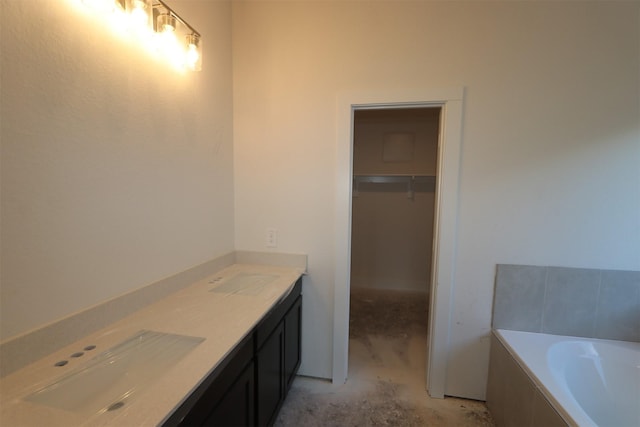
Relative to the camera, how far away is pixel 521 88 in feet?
5.50

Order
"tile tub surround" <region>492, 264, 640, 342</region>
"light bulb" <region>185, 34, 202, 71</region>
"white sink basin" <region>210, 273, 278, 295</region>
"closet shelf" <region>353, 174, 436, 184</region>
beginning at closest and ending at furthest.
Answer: "light bulb" <region>185, 34, 202, 71</region> → "white sink basin" <region>210, 273, 278, 295</region> → "tile tub surround" <region>492, 264, 640, 342</region> → "closet shelf" <region>353, 174, 436, 184</region>

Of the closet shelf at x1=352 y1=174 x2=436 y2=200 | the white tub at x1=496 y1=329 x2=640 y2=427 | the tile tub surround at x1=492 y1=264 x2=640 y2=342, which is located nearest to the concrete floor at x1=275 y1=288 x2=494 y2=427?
the white tub at x1=496 y1=329 x2=640 y2=427

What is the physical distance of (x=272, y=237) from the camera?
6.70ft

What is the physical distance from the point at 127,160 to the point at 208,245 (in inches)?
29.5

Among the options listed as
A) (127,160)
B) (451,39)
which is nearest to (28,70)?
(127,160)

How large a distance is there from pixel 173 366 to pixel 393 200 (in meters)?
3.40

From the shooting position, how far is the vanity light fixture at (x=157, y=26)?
1.06m

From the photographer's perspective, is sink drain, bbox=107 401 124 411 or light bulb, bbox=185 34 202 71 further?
light bulb, bbox=185 34 202 71

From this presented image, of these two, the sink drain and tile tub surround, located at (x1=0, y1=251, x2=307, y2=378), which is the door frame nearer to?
tile tub surround, located at (x1=0, y1=251, x2=307, y2=378)

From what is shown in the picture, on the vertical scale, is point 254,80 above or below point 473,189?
above

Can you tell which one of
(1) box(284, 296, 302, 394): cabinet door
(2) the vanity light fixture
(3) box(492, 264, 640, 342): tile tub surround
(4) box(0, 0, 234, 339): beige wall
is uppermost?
(2) the vanity light fixture

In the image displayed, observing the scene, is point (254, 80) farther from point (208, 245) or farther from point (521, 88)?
point (521, 88)

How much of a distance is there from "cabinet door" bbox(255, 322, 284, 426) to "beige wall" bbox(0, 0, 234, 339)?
65 centimetres

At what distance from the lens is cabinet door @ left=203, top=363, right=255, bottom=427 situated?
97cm
